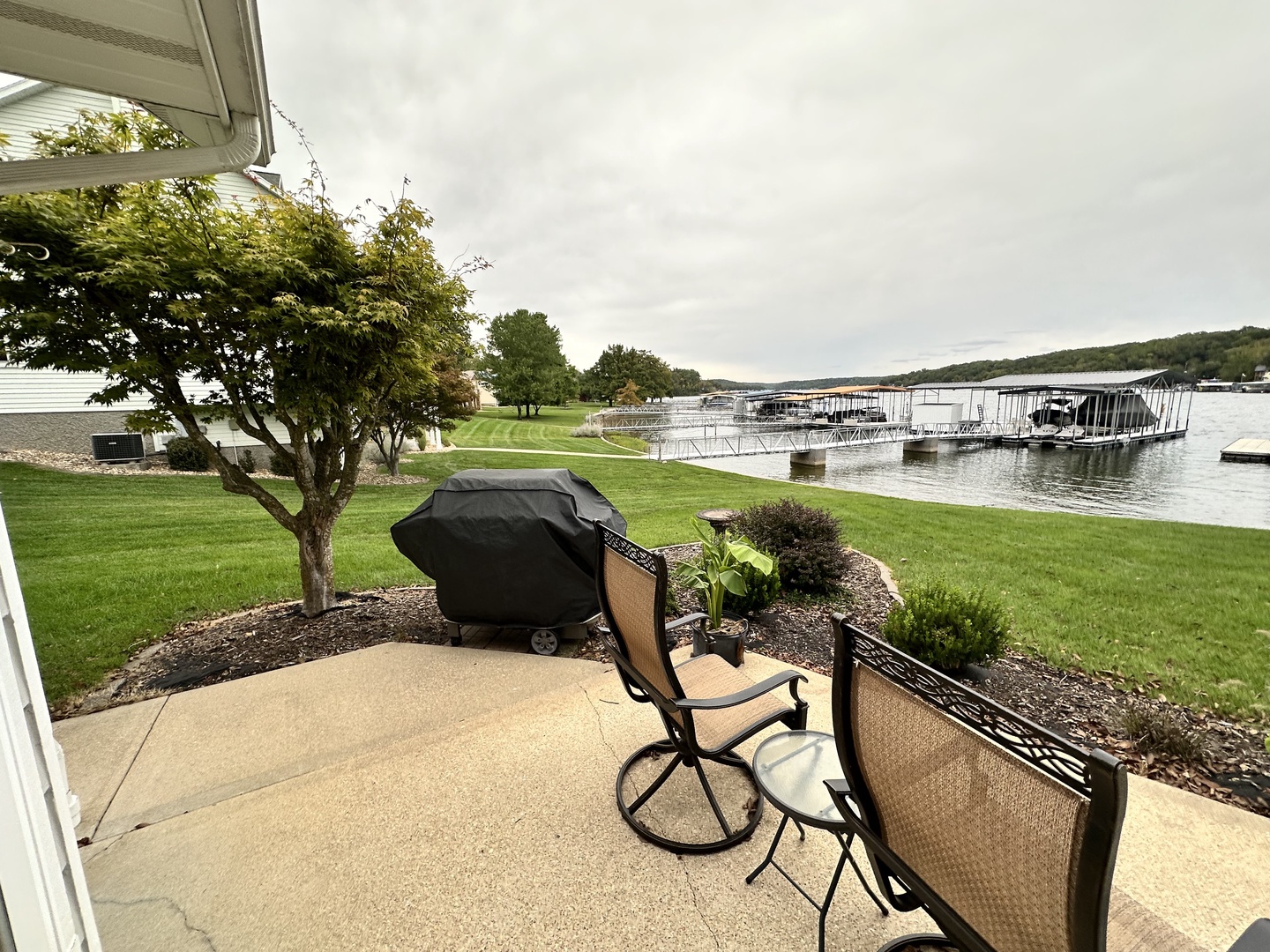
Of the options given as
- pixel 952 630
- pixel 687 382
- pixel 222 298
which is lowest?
pixel 952 630

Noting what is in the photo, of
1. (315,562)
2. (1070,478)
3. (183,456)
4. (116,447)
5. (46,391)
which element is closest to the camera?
(315,562)

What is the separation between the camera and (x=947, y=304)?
42062 mm

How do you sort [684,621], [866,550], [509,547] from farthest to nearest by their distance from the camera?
1. [866,550]
2. [509,547]
3. [684,621]

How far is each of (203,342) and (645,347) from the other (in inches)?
3015

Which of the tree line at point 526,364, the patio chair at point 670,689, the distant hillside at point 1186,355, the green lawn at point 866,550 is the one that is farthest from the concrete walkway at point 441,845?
the distant hillside at point 1186,355

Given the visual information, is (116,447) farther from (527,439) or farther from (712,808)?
(712,808)

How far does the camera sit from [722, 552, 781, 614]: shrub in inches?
177

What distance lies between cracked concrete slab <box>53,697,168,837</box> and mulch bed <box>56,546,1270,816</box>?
0.78ft

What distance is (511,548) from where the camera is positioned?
3.94 meters

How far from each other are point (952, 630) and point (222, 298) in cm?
591

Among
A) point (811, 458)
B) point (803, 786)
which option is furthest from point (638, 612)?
point (811, 458)

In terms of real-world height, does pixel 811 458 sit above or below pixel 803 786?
below

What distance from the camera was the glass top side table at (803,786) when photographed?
172 centimetres

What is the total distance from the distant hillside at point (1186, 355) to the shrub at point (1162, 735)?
260 feet
